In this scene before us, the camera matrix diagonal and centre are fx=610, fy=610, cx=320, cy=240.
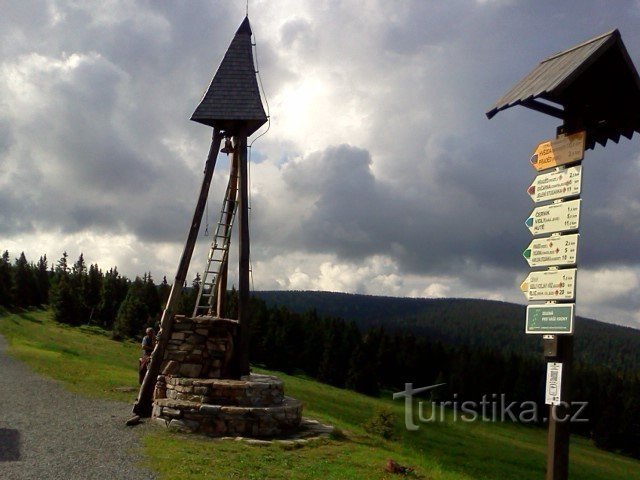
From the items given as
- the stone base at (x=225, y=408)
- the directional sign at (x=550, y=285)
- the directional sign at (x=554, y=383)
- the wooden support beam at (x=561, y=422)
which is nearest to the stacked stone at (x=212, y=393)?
the stone base at (x=225, y=408)

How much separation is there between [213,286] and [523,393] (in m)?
78.9

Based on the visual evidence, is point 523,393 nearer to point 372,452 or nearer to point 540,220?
point 372,452

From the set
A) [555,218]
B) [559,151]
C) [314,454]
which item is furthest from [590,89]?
[314,454]

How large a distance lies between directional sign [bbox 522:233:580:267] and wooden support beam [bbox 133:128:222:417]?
10232 mm

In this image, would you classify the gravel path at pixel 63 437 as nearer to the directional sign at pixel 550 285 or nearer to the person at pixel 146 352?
the person at pixel 146 352

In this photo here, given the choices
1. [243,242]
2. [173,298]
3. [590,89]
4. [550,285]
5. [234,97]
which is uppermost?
[234,97]

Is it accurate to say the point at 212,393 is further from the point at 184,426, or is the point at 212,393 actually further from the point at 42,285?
the point at 42,285

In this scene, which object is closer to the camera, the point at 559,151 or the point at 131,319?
the point at 559,151

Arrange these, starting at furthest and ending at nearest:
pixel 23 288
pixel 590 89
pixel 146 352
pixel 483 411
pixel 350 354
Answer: pixel 23 288 < pixel 350 354 < pixel 146 352 < pixel 483 411 < pixel 590 89

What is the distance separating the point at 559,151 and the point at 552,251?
1173 millimetres

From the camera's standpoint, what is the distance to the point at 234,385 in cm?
1377

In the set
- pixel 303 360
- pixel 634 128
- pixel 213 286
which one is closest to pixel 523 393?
pixel 303 360

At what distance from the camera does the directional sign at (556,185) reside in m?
6.77

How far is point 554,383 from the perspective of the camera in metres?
6.68
